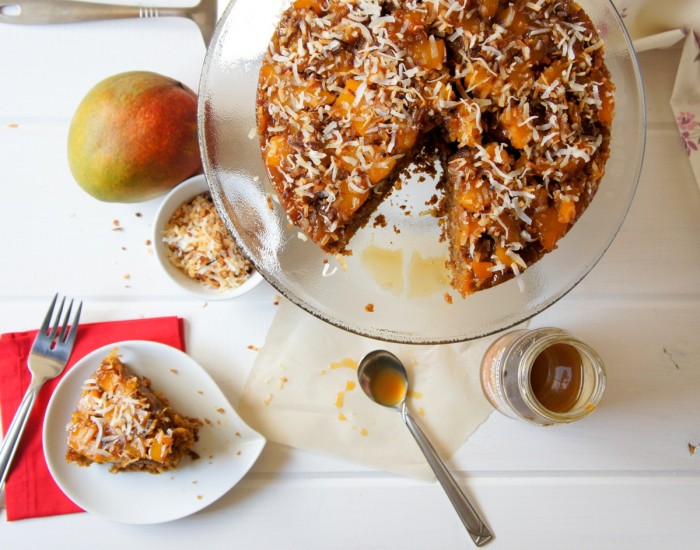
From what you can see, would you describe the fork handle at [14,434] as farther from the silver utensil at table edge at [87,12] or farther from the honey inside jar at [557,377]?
the honey inside jar at [557,377]

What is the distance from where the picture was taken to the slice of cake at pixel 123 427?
1507 mm

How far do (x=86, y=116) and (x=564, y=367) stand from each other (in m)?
1.45

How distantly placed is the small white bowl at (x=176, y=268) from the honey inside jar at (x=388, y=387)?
0.44 metres

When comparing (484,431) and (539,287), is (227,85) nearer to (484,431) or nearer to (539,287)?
(539,287)

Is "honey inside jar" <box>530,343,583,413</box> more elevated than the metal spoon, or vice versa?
"honey inside jar" <box>530,343,583,413</box>

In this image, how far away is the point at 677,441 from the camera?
5.61 ft

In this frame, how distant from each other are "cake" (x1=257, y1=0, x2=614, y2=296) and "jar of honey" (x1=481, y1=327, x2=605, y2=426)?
0.41 metres

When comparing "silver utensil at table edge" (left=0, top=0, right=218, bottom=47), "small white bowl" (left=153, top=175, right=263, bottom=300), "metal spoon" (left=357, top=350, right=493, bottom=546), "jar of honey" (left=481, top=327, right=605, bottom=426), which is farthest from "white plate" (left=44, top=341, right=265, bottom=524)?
"silver utensil at table edge" (left=0, top=0, right=218, bottom=47)

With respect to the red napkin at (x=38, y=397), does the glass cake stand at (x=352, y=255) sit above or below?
above

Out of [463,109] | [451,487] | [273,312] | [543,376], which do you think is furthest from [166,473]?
[463,109]

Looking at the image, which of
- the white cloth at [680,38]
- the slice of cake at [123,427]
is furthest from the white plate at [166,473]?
the white cloth at [680,38]

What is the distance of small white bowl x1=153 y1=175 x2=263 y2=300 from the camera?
161 cm

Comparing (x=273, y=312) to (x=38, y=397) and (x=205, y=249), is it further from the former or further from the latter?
(x=38, y=397)

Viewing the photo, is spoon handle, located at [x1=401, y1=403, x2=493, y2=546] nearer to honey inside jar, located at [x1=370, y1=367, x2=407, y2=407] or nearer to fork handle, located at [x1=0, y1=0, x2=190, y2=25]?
honey inside jar, located at [x1=370, y1=367, x2=407, y2=407]
